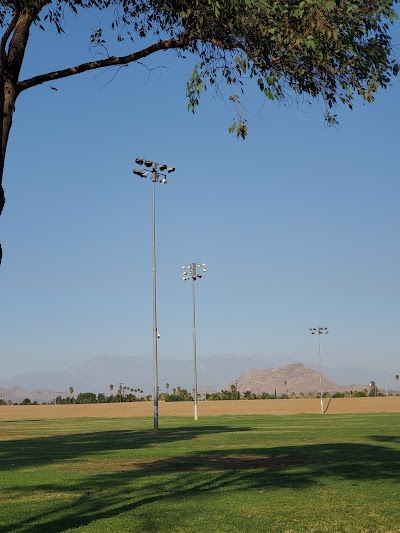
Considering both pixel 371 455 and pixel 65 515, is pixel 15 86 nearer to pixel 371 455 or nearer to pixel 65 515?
pixel 65 515

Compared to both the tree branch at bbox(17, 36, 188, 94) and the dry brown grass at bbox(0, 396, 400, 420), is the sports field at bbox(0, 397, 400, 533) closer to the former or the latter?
the tree branch at bbox(17, 36, 188, 94)

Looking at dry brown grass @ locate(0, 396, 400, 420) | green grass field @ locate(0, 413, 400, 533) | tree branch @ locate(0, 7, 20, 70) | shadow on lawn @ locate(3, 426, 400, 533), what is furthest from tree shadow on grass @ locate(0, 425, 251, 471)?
dry brown grass @ locate(0, 396, 400, 420)

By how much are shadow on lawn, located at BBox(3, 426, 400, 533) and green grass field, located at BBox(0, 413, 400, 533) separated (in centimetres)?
3

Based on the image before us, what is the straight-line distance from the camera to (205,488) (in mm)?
20297

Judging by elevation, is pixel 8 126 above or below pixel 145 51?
below

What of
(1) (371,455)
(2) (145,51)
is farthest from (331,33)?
(1) (371,455)

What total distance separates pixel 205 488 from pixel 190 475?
121 inches

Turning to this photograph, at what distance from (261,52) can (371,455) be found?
17.7 meters

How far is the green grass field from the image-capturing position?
49.3 feet

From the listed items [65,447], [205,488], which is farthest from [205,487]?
[65,447]

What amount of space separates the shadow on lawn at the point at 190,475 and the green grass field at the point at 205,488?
3cm

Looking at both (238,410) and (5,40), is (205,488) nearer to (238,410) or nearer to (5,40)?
(5,40)

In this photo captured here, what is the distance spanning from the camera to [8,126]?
47.4 ft

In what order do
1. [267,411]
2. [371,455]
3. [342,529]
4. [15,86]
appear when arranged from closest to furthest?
[342,529]
[15,86]
[371,455]
[267,411]
